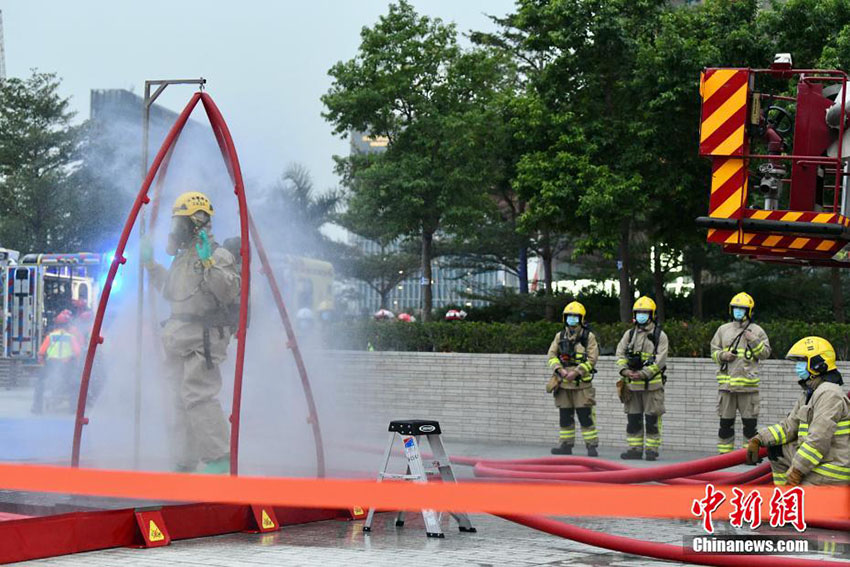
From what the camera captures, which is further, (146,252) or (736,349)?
(736,349)

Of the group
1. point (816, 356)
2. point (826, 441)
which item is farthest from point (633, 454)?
point (826, 441)

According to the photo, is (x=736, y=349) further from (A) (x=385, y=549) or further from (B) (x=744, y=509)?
(A) (x=385, y=549)

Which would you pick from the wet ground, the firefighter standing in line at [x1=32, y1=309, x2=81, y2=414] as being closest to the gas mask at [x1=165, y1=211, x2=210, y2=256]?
the wet ground

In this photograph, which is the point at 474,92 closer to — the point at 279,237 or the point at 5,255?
the point at 5,255

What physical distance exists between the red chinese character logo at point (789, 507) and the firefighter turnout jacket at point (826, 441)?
0.67 ft

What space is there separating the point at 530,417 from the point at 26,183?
63.8ft

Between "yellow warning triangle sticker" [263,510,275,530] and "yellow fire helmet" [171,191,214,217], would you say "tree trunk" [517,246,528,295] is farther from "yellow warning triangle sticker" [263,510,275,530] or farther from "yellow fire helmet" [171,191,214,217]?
"yellow warning triangle sticker" [263,510,275,530]

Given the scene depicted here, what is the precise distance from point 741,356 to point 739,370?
158mm

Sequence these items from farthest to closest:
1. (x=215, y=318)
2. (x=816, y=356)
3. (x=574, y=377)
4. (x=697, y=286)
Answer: (x=697, y=286)
(x=574, y=377)
(x=215, y=318)
(x=816, y=356)

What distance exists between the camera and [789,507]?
307 inches

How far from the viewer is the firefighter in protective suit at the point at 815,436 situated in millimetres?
7980

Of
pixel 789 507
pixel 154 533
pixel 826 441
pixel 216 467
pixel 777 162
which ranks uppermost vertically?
pixel 777 162

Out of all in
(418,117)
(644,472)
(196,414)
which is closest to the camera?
A: (644,472)

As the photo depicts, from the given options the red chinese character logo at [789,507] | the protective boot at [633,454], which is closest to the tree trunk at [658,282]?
the protective boot at [633,454]
